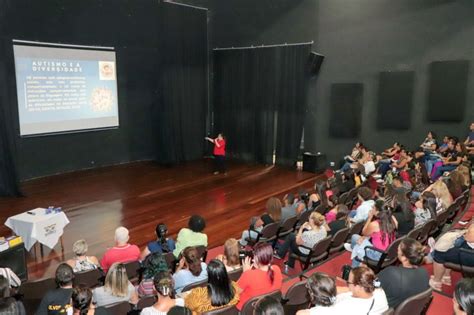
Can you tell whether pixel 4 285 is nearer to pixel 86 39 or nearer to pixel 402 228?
pixel 402 228

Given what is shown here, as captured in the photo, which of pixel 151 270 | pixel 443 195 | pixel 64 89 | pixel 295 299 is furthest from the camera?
pixel 64 89

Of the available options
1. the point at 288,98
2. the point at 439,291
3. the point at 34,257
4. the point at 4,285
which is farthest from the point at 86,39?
the point at 439,291

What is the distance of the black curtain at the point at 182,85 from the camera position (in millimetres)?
13094

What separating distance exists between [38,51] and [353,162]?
27.3 feet

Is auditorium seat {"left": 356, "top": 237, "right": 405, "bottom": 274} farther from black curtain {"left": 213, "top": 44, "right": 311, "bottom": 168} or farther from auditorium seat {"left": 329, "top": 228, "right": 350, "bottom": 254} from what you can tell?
black curtain {"left": 213, "top": 44, "right": 311, "bottom": 168}

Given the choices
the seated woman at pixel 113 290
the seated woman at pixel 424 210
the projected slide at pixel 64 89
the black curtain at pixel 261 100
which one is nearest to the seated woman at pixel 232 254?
the seated woman at pixel 113 290

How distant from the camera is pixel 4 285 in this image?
11.2 feet

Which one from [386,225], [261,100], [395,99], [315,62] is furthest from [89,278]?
[261,100]

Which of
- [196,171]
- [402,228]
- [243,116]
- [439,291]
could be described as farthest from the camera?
[243,116]

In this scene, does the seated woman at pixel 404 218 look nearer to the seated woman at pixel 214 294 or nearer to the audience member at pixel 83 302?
the seated woman at pixel 214 294

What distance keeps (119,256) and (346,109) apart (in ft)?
29.2

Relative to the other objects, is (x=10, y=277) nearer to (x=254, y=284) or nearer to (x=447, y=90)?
(x=254, y=284)

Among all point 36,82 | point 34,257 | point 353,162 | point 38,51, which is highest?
point 38,51

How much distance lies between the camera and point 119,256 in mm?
4762
